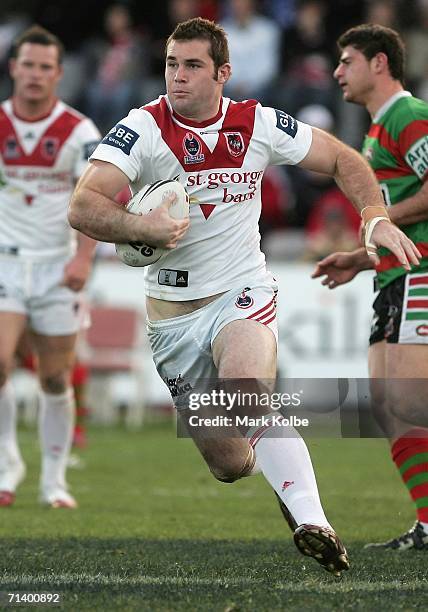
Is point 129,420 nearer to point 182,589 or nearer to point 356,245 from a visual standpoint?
point 356,245

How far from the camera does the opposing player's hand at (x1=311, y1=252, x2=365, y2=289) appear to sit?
22.6ft

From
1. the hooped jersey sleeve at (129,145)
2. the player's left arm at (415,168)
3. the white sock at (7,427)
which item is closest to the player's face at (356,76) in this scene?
the player's left arm at (415,168)

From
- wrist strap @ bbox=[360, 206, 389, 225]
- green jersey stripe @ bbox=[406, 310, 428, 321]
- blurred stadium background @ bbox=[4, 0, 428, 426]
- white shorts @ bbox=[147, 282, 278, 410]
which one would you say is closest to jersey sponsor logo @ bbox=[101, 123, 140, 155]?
white shorts @ bbox=[147, 282, 278, 410]

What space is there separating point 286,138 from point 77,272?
255 cm

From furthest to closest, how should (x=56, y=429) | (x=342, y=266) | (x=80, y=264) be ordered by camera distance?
(x=56, y=429) → (x=80, y=264) → (x=342, y=266)

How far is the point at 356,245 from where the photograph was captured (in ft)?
47.3

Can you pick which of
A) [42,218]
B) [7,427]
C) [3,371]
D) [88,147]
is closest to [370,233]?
[88,147]

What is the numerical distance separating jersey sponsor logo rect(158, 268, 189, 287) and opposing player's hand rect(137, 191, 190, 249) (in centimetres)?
53

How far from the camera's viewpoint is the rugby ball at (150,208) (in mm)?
5469

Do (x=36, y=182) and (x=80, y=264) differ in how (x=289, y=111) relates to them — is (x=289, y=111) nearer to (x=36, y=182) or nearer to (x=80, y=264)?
(x=36, y=182)

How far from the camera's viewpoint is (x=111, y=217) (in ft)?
17.7

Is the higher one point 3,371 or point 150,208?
point 150,208

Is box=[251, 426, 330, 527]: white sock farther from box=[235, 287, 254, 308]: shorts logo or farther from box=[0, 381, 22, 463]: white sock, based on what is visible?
box=[0, 381, 22, 463]: white sock

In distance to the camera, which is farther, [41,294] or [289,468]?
[41,294]
